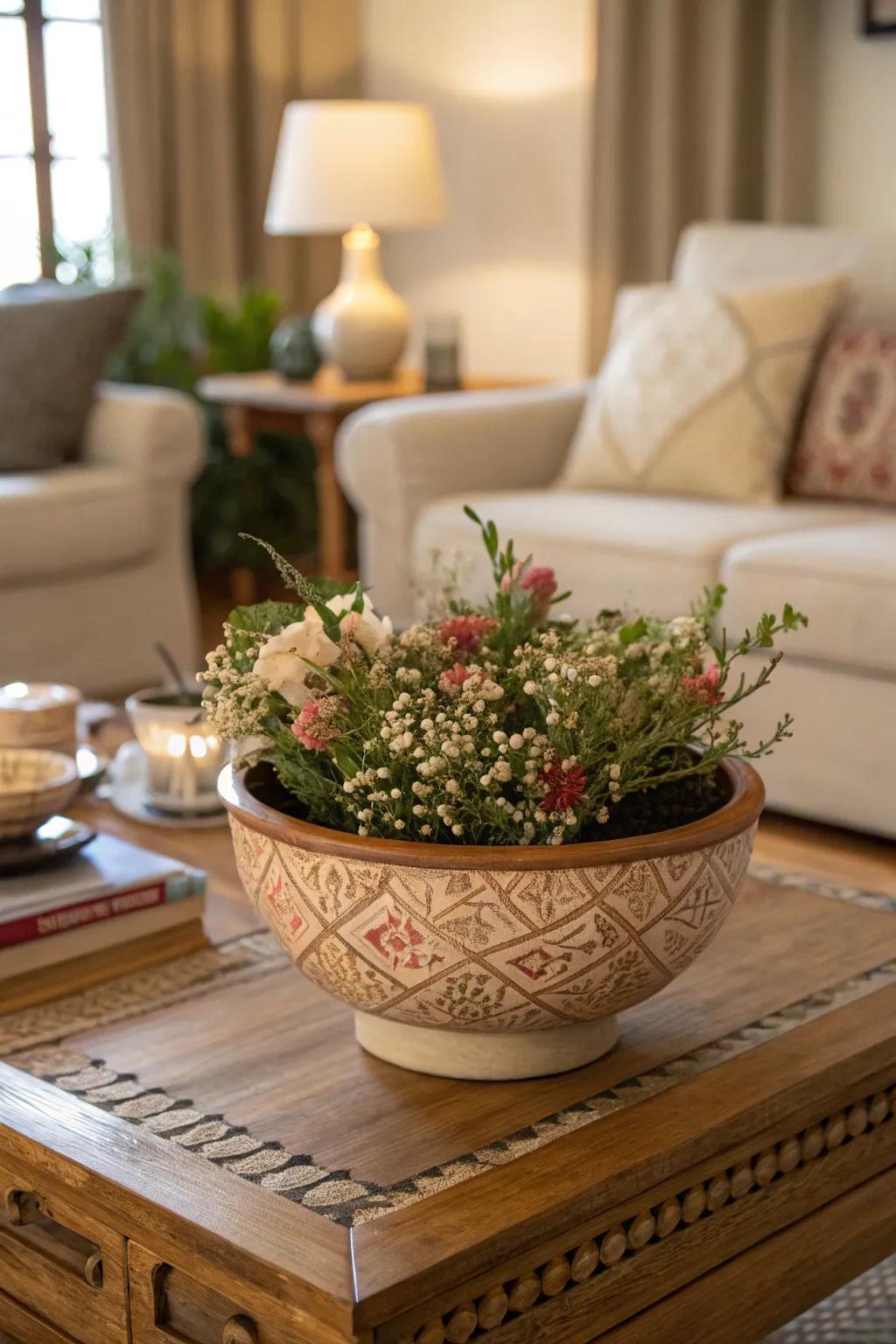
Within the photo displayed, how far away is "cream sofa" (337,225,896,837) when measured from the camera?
8.20 ft

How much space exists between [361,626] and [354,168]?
310 cm

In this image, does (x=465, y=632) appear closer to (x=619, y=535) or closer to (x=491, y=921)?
(x=491, y=921)

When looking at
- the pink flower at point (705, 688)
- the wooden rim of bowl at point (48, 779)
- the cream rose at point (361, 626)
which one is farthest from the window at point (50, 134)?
the pink flower at point (705, 688)

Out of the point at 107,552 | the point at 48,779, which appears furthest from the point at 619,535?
the point at 48,779

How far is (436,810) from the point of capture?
1067mm

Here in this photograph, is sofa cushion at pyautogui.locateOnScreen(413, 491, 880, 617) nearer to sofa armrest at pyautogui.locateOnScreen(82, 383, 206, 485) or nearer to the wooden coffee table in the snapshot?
sofa armrest at pyautogui.locateOnScreen(82, 383, 206, 485)

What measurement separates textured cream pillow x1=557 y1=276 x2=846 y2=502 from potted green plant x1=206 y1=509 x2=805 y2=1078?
193cm

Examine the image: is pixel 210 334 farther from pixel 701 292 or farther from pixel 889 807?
pixel 889 807

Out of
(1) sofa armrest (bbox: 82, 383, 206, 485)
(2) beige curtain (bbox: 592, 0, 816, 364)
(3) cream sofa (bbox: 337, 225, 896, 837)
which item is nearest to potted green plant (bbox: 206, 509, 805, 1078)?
(3) cream sofa (bbox: 337, 225, 896, 837)

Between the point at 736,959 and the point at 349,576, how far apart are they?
3157 mm

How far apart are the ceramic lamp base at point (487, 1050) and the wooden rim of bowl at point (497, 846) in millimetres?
150

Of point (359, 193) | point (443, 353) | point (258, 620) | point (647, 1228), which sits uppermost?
point (359, 193)

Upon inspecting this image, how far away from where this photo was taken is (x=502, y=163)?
4.74 m

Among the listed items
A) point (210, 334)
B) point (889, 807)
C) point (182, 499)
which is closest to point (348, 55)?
point (210, 334)
